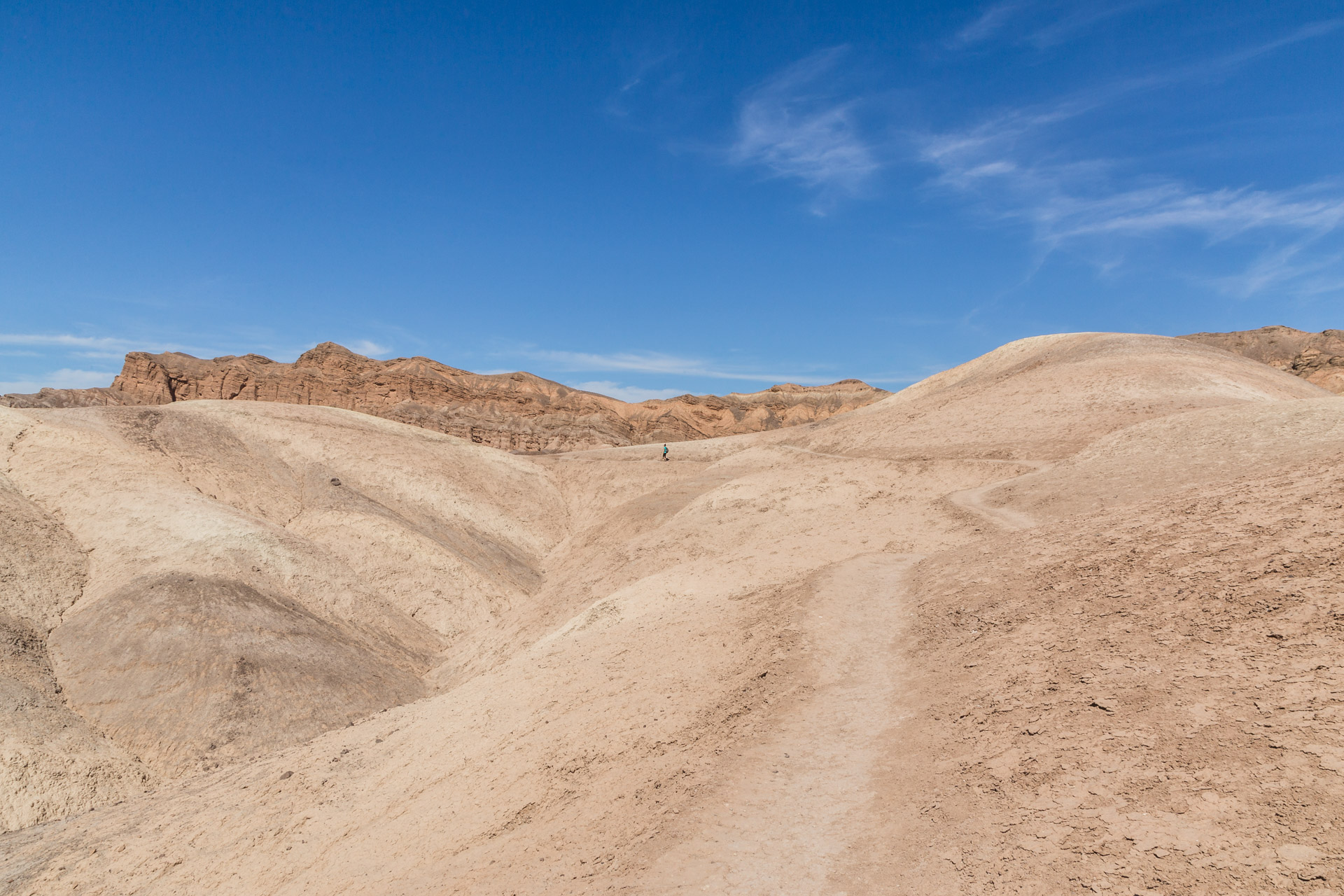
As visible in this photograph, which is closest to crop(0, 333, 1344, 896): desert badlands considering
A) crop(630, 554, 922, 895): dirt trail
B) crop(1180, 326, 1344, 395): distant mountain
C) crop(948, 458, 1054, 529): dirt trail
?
crop(630, 554, 922, 895): dirt trail

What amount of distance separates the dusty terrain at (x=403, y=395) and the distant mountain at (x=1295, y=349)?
168ft

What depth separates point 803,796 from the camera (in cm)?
632

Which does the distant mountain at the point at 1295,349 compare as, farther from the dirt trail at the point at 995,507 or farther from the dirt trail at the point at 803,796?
the dirt trail at the point at 803,796

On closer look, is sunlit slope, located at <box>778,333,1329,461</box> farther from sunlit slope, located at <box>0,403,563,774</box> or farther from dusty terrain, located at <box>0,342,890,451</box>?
dusty terrain, located at <box>0,342,890,451</box>

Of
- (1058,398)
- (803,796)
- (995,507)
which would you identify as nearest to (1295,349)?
(1058,398)

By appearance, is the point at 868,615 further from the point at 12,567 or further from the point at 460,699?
the point at 12,567

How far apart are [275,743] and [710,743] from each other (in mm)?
12097

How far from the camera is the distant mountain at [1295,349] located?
55.6 m

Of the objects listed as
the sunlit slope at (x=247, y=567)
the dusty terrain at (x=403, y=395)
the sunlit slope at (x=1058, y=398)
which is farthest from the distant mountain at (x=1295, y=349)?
the sunlit slope at (x=247, y=567)

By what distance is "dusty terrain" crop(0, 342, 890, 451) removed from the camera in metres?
54.4

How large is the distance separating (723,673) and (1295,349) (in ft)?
288

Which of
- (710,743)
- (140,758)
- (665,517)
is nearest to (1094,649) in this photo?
(710,743)

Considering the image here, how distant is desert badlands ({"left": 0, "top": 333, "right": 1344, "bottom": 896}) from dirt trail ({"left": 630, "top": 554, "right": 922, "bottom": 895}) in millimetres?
37

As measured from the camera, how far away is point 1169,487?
47.7 ft
